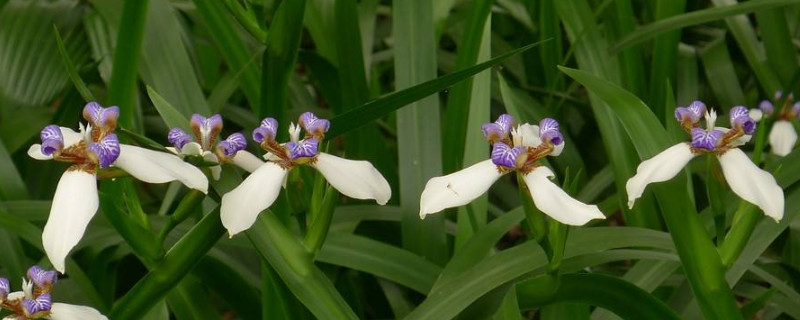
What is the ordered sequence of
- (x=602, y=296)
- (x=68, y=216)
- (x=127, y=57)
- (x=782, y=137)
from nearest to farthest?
1. (x=68, y=216)
2. (x=602, y=296)
3. (x=127, y=57)
4. (x=782, y=137)

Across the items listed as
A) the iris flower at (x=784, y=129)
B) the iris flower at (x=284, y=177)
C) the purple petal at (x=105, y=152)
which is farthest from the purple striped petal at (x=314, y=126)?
the iris flower at (x=784, y=129)

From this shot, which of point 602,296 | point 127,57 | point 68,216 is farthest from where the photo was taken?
point 127,57

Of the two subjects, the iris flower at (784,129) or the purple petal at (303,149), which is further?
the iris flower at (784,129)

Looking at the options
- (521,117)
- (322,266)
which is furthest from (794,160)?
(322,266)

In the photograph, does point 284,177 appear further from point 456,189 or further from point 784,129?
point 784,129

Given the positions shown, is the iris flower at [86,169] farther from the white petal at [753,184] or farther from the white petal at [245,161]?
the white petal at [753,184]

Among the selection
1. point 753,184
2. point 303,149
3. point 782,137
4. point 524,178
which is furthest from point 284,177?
point 782,137

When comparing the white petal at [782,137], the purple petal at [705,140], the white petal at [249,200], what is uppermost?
the white petal at [782,137]
